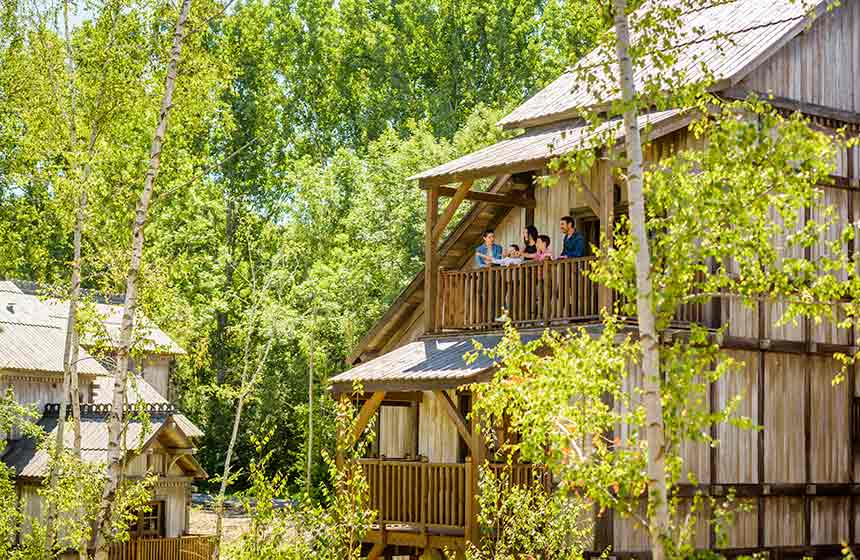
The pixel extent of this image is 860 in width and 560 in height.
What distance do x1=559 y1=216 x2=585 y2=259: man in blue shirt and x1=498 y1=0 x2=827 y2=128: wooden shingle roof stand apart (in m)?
1.88

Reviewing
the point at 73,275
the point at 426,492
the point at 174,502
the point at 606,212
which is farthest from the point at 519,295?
the point at 174,502

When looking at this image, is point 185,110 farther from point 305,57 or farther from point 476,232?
point 305,57

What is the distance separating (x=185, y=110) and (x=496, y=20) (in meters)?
35.9

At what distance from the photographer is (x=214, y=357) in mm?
56750

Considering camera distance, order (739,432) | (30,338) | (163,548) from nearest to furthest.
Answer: (739,432)
(163,548)
(30,338)

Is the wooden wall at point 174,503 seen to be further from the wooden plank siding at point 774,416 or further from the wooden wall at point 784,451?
the wooden wall at point 784,451

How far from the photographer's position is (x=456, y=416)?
72.9 feet

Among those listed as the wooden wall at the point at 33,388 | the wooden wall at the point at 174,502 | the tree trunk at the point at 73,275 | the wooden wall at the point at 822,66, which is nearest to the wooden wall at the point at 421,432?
the tree trunk at the point at 73,275

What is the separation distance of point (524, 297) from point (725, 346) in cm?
314

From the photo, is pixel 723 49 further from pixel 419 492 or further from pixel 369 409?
pixel 419 492

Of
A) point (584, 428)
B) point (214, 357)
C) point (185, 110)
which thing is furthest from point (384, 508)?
point (214, 357)

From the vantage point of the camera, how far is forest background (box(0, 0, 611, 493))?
1014 inches

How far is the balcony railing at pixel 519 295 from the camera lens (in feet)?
73.7

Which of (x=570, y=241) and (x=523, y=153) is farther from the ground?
(x=523, y=153)
